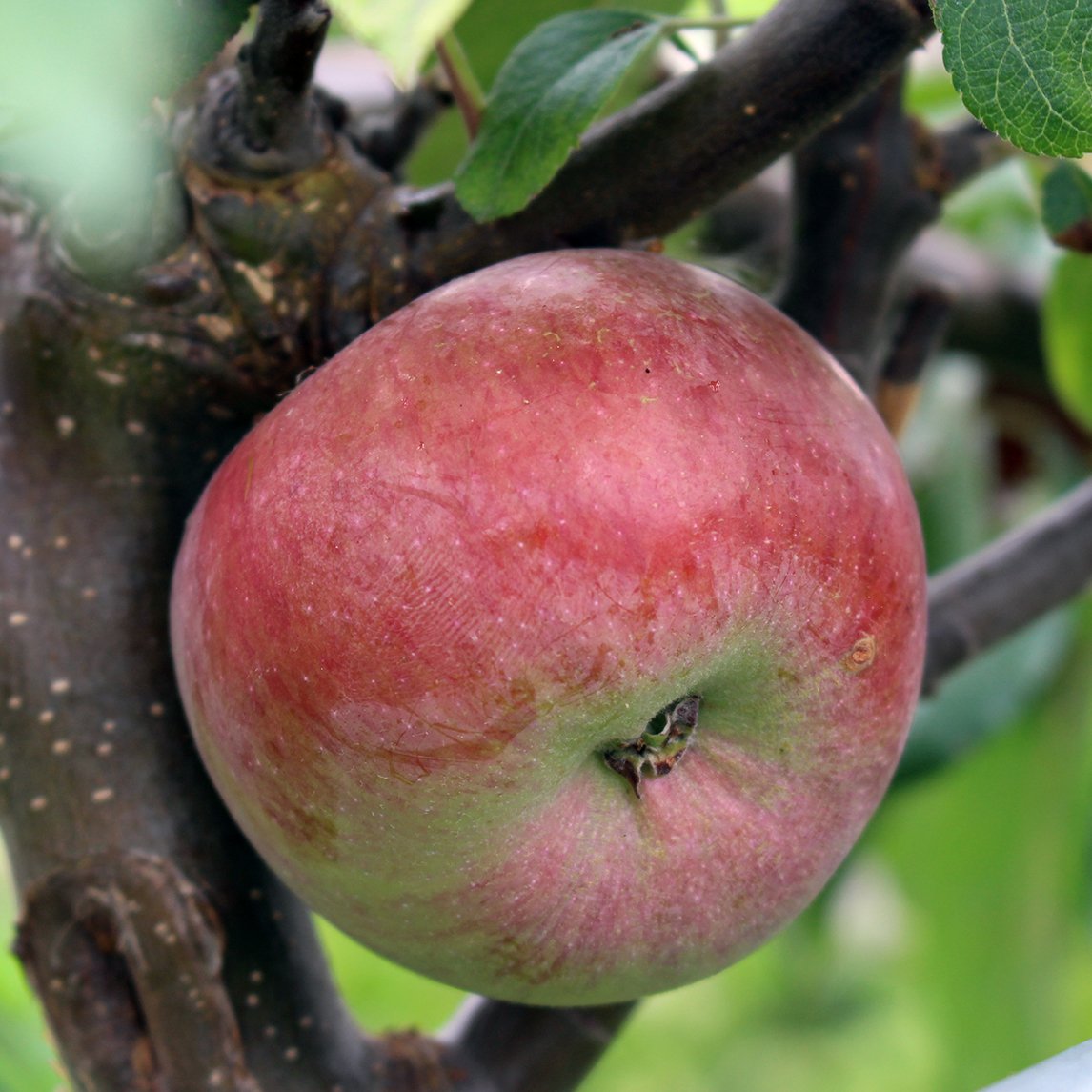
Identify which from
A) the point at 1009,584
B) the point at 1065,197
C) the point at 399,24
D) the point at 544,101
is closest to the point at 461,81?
the point at 544,101

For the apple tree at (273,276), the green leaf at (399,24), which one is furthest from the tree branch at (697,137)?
the green leaf at (399,24)

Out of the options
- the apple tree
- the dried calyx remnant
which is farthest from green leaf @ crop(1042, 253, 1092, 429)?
the dried calyx remnant

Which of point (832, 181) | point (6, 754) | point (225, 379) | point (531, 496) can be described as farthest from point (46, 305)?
point (832, 181)

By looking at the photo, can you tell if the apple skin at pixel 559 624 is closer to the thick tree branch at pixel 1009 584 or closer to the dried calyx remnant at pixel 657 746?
the dried calyx remnant at pixel 657 746

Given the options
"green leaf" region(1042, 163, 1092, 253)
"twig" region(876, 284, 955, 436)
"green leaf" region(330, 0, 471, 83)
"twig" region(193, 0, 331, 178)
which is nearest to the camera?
"green leaf" region(330, 0, 471, 83)

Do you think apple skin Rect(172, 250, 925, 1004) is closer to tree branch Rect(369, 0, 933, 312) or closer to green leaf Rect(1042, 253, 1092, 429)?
tree branch Rect(369, 0, 933, 312)

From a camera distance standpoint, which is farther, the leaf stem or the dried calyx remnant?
the leaf stem

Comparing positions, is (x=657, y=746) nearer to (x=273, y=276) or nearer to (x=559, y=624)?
(x=559, y=624)
